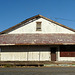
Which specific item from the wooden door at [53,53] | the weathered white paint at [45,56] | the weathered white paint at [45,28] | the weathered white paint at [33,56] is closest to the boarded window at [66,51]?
the wooden door at [53,53]

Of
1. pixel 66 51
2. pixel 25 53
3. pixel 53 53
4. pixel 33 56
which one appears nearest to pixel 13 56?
pixel 25 53

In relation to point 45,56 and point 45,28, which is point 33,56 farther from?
point 45,28

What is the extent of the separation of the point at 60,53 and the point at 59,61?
113cm

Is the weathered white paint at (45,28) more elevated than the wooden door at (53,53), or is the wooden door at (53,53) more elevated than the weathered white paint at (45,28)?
the weathered white paint at (45,28)

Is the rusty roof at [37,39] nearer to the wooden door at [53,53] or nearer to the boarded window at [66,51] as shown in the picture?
the boarded window at [66,51]

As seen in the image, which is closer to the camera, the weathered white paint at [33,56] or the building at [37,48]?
the building at [37,48]

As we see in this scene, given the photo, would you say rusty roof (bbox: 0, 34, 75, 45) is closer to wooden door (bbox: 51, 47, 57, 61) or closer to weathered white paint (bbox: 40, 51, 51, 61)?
wooden door (bbox: 51, 47, 57, 61)

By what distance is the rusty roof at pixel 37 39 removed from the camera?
19203mm

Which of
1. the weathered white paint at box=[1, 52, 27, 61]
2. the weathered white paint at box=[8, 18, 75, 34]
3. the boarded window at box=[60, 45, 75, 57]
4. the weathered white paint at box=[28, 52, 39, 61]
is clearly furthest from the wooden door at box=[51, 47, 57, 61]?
the weathered white paint at box=[1, 52, 27, 61]

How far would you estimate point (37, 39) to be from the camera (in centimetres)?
2028

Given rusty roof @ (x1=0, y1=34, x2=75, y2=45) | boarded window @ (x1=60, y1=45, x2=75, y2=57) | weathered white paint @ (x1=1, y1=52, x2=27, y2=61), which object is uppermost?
rusty roof @ (x1=0, y1=34, x2=75, y2=45)

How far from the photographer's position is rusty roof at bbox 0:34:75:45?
19.2 metres

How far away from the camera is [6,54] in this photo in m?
20.0

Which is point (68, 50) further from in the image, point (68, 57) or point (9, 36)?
point (9, 36)
